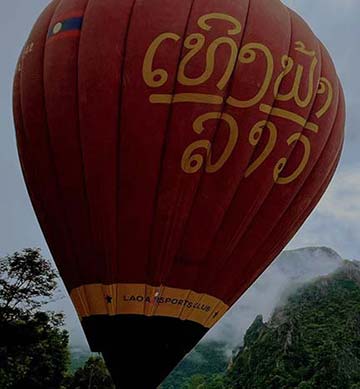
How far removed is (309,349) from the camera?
49156mm

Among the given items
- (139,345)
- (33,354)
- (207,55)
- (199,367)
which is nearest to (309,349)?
(33,354)

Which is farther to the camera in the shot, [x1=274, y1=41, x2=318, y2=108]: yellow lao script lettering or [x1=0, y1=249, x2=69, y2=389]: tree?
[x1=0, y1=249, x2=69, y2=389]: tree

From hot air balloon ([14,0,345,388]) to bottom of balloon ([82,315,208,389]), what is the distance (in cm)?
2

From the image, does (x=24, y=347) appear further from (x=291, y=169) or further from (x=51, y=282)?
(x=291, y=169)

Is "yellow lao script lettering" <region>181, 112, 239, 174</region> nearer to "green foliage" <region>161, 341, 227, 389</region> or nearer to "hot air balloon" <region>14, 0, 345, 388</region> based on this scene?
"hot air balloon" <region>14, 0, 345, 388</region>

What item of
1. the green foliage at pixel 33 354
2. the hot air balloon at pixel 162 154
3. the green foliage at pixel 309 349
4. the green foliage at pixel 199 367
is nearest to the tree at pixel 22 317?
the green foliage at pixel 33 354

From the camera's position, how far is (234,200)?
9438mm

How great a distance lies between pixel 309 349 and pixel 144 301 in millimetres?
42418

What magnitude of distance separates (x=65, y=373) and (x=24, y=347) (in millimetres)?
4119

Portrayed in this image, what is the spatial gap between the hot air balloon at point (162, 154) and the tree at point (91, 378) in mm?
16845

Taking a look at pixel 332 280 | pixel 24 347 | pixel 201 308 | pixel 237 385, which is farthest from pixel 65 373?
pixel 332 280

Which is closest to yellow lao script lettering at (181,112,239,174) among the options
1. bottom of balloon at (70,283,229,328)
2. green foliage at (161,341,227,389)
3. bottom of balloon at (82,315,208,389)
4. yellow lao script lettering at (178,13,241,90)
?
yellow lao script lettering at (178,13,241,90)

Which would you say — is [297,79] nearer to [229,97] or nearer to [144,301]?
[229,97]

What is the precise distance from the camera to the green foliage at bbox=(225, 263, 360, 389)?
144ft
